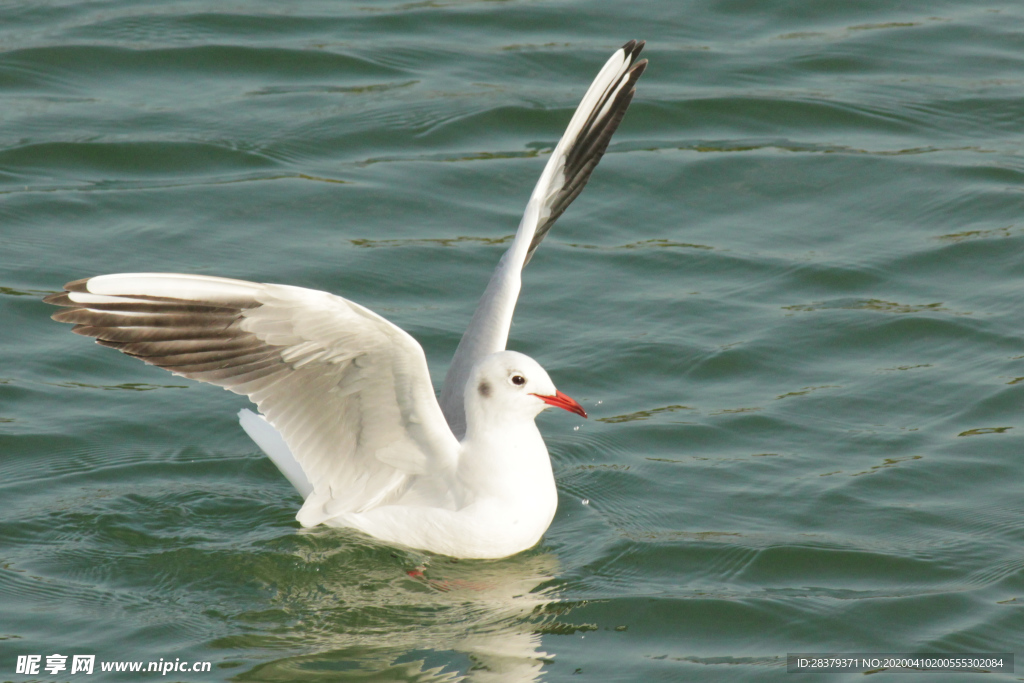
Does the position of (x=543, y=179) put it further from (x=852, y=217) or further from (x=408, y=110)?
(x=408, y=110)

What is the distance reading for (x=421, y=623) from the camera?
6.59 metres

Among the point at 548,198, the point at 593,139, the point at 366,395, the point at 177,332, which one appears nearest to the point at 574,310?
the point at 548,198

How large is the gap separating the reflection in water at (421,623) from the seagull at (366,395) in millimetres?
164

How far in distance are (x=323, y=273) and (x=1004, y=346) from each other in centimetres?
442

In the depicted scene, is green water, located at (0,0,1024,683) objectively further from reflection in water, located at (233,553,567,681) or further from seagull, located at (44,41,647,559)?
A: seagull, located at (44,41,647,559)

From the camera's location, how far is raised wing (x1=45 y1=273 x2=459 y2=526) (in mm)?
6160

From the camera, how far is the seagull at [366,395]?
6203mm

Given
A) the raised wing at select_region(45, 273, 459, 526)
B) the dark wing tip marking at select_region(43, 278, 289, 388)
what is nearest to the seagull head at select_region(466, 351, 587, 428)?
the raised wing at select_region(45, 273, 459, 526)

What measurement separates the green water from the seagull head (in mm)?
785

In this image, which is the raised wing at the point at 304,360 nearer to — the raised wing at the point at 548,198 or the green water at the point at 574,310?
the green water at the point at 574,310

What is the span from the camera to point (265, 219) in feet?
34.7

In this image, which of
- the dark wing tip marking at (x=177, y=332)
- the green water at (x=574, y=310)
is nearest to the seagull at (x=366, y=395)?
the dark wing tip marking at (x=177, y=332)

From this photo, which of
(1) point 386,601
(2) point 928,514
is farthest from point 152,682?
(2) point 928,514

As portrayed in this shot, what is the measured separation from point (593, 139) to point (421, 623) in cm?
312
